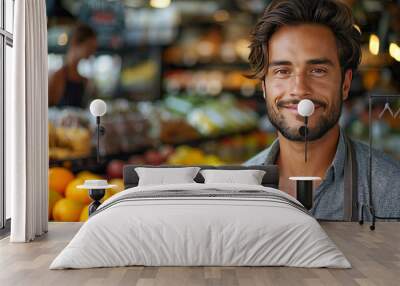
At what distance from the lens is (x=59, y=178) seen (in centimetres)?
735

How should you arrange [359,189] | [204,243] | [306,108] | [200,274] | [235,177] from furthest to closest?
[359,189], [306,108], [235,177], [204,243], [200,274]

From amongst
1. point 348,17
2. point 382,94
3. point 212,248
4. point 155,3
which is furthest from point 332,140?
point 212,248

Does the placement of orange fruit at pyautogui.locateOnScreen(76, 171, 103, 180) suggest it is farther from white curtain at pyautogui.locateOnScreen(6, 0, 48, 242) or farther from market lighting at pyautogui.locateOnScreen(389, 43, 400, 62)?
market lighting at pyautogui.locateOnScreen(389, 43, 400, 62)

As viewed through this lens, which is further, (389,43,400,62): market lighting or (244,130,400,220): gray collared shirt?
(389,43,400,62): market lighting

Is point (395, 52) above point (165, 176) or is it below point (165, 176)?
above

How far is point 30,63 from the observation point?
588 cm

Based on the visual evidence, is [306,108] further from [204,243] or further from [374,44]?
[204,243]

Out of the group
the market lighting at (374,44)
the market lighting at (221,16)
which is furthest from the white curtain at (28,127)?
the market lighting at (374,44)

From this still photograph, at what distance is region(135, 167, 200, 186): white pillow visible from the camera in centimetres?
658

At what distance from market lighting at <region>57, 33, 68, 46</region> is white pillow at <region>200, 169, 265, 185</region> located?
2341 mm

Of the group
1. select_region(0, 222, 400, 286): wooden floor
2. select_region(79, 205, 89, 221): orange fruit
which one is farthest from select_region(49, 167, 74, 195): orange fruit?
select_region(0, 222, 400, 286): wooden floor

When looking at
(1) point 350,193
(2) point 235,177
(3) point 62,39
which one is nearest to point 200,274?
(2) point 235,177

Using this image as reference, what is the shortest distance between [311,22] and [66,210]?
11.5 feet

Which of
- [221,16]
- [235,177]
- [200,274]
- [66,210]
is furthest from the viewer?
[221,16]
